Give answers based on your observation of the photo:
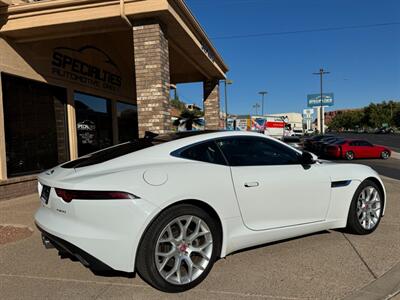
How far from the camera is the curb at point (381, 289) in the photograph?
10.7 feet

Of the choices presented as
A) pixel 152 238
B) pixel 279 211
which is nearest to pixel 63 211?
pixel 152 238

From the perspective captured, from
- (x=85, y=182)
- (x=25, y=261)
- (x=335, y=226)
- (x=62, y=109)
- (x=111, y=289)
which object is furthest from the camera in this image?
(x=62, y=109)

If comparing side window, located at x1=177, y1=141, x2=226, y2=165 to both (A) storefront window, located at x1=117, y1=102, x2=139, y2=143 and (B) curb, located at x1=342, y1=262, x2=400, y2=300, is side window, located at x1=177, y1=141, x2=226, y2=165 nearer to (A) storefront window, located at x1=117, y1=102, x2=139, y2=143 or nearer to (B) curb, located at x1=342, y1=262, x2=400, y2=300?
(B) curb, located at x1=342, y1=262, x2=400, y2=300

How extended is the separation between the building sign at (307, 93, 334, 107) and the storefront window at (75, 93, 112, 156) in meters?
57.1

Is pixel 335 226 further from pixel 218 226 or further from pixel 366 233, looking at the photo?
pixel 218 226

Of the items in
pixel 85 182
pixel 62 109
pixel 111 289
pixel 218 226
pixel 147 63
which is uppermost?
pixel 147 63

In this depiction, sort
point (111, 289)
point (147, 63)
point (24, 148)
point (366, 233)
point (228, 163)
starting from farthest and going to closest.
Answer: point (24, 148) < point (147, 63) < point (366, 233) < point (228, 163) < point (111, 289)

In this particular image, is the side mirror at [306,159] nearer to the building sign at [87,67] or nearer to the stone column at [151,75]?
the stone column at [151,75]

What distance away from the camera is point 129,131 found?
1495cm

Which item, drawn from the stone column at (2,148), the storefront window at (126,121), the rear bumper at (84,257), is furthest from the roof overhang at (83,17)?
the storefront window at (126,121)

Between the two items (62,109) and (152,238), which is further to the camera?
(62,109)

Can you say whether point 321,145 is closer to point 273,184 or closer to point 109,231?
point 273,184

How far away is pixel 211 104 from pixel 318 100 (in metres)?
56.3

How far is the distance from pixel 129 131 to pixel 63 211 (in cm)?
1182
